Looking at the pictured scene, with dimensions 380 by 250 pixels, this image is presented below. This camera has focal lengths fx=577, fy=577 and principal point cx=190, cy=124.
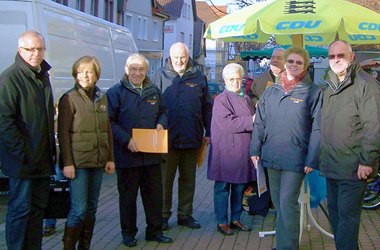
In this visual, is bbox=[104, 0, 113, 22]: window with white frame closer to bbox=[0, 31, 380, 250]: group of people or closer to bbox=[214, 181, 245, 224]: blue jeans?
bbox=[0, 31, 380, 250]: group of people

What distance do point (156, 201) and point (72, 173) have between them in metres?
1.23

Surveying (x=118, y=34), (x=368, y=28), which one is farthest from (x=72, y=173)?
(x=118, y=34)

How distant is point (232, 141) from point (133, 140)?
113cm

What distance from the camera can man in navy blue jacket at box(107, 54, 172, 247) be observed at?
561 centimetres

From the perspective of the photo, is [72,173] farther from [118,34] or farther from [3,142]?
[118,34]

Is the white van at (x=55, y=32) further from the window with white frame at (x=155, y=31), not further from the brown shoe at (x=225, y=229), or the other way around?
the window with white frame at (x=155, y=31)

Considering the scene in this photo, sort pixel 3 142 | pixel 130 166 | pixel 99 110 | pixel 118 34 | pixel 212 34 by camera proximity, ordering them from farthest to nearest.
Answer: pixel 118 34
pixel 212 34
pixel 130 166
pixel 99 110
pixel 3 142

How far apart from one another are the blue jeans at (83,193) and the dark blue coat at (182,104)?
4.61 ft

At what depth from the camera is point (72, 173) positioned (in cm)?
488

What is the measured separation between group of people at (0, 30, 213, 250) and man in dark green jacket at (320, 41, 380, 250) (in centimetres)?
176

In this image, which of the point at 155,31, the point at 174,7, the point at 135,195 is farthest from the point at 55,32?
the point at 174,7

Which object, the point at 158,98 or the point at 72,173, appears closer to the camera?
the point at 72,173

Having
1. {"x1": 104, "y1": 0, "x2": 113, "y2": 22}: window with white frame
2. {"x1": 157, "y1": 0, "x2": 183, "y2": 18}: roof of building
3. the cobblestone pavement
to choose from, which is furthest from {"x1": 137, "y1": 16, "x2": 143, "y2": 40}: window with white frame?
the cobblestone pavement

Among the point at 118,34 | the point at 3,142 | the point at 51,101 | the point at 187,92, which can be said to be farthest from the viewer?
the point at 118,34
